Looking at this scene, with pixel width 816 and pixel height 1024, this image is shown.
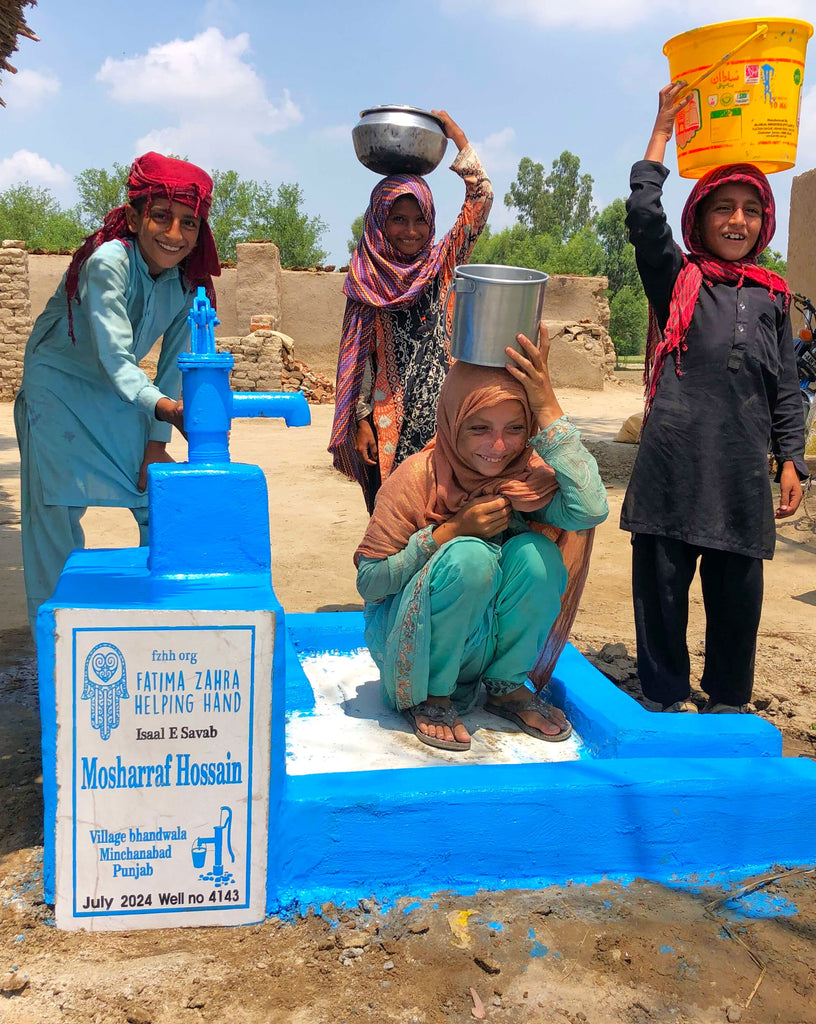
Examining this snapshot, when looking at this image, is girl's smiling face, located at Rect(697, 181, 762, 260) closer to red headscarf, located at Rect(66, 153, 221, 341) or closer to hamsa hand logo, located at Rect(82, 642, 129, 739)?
red headscarf, located at Rect(66, 153, 221, 341)

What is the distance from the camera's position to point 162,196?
7.98 ft

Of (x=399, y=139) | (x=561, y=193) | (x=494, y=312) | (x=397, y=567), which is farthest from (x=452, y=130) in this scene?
(x=561, y=193)

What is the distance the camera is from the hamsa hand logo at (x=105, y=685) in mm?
1777

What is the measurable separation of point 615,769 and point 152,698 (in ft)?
3.43

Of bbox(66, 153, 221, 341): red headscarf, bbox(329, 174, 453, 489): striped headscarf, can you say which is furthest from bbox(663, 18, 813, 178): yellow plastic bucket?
bbox(66, 153, 221, 341): red headscarf

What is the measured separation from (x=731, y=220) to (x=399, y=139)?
114cm

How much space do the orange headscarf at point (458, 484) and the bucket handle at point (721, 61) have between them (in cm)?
123

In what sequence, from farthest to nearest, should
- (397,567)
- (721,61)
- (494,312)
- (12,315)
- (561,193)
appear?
(561,193), (12,315), (721,61), (397,567), (494,312)

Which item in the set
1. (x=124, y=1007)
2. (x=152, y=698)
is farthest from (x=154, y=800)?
(x=124, y=1007)

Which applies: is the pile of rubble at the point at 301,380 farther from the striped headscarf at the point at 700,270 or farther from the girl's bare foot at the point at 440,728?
the girl's bare foot at the point at 440,728

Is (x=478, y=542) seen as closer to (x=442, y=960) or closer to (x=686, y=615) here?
(x=442, y=960)

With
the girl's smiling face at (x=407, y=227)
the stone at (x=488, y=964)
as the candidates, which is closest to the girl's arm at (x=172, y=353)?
Answer: the girl's smiling face at (x=407, y=227)

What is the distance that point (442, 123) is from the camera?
3.26 m

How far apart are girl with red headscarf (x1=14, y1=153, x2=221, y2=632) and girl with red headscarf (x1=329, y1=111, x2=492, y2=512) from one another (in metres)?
0.69
